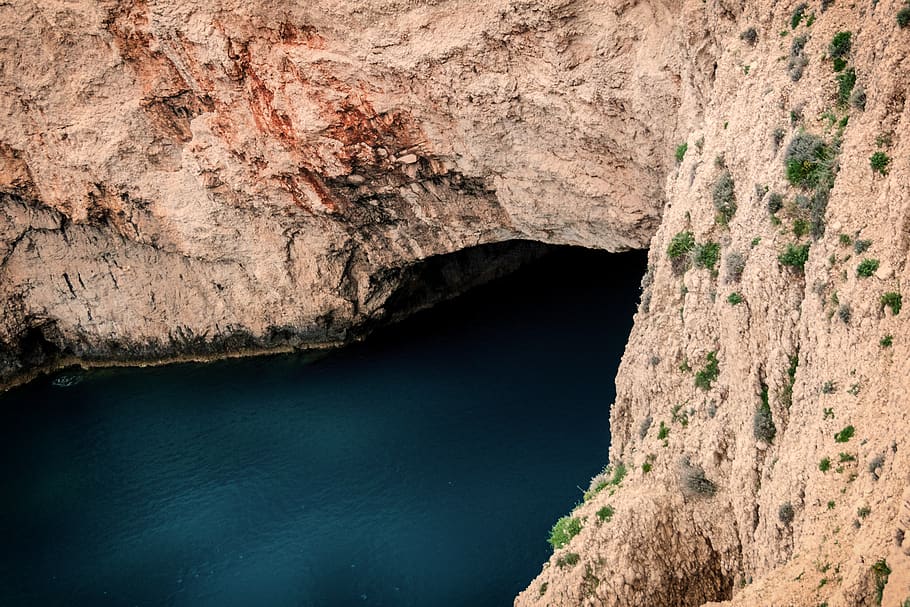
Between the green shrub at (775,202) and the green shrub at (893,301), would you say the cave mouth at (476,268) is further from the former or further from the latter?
the green shrub at (893,301)

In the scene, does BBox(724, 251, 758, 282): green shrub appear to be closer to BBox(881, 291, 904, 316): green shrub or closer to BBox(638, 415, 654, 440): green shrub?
BBox(638, 415, 654, 440): green shrub

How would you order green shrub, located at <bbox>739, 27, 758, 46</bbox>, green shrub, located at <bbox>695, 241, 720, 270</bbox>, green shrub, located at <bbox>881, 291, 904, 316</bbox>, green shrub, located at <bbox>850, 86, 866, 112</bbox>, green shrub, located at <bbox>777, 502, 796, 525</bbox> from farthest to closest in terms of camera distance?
green shrub, located at <bbox>739, 27, 758, 46</bbox>, green shrub, located at <bbox>695, 241, 720, 270</bbox>, green shrub, located at <bbox>850, 86, 866, 112</bbox>, green shrub, located at <bbox>777, 502, 796, 525</bbox>, green shrub, located at <bbox>881, 291, 904, 316</bbox>

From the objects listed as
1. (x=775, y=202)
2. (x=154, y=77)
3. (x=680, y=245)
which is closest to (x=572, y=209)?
(x=680, y=245)

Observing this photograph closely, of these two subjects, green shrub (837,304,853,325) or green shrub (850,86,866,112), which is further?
green shrub (850,86,866,112)

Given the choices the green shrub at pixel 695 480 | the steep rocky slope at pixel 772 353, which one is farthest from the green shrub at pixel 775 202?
the green shrub at pixel 695 480

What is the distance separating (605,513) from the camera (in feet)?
50.6

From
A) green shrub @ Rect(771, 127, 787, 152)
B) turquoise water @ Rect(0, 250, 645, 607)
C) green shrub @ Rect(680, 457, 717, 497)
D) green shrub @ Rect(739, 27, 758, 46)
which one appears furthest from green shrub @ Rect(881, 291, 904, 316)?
turquoise water @ Rect(0, 250, 645, 607)

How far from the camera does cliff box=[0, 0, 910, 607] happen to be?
10.8 metres

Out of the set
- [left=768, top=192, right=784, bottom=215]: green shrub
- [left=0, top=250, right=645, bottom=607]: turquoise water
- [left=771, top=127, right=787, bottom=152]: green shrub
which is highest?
[left=771, top=127, right=787, bottom=152]: green shrub

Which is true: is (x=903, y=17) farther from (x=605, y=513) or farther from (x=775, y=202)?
(x=605, y=513)

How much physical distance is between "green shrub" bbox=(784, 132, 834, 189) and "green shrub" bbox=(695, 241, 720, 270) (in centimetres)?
249

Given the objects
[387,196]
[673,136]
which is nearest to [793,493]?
[673,136]

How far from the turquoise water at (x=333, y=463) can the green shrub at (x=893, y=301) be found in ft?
48.0

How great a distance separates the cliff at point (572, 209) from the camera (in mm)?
10812
